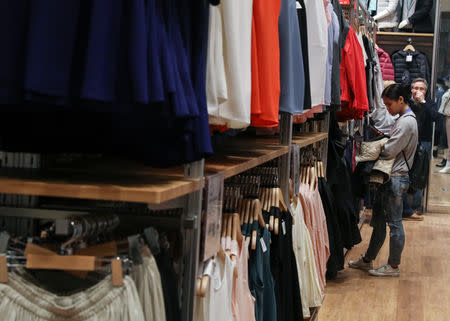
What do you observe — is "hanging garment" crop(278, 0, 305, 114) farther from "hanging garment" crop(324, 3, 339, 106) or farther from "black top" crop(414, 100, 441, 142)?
"black top" crop(414, 100, 441, 142)

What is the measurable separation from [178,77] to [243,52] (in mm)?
684

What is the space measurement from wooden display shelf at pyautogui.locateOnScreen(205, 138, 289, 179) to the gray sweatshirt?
2.16m

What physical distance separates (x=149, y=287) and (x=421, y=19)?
874 centimetres

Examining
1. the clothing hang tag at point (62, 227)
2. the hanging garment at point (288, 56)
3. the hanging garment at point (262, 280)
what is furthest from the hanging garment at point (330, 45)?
the clothing hang tag at point (62, 227)

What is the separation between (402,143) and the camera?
5.52m

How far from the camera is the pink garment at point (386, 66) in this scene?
29.4 ft

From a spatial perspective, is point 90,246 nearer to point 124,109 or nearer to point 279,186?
point 124,109

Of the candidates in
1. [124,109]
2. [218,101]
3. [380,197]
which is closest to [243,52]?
[218,101]

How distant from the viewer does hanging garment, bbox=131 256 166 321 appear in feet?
5.05

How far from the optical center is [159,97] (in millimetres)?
1320

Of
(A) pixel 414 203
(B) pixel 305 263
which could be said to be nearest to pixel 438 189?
(A) pixel 414 203

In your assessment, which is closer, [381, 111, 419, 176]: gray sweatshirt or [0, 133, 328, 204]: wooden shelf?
[0, 133, 328, 204]: wooden shelf

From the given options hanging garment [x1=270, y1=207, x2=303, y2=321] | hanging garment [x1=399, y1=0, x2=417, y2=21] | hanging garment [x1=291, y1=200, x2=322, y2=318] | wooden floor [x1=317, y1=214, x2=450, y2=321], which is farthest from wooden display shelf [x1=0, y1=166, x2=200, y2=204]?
hanging garment [x1=399, y1=0, x2=417, y2=21]

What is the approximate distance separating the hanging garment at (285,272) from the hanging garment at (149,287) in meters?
1.45
